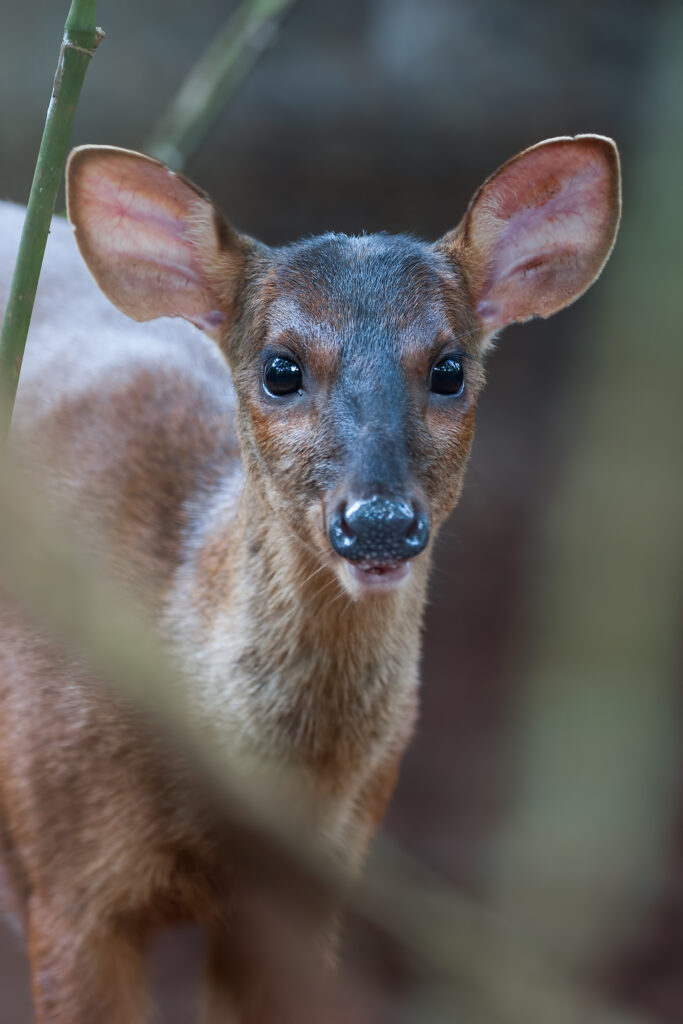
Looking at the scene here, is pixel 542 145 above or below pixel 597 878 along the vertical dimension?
above

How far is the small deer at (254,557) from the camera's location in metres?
2.61

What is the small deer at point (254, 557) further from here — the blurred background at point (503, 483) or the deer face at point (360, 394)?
the blurred background at point (503, 483)

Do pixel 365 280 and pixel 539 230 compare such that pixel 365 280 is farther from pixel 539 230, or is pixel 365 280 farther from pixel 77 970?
pixel 77 970

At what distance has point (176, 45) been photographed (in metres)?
7.03

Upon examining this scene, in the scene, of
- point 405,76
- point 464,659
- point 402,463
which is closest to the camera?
point 402,463

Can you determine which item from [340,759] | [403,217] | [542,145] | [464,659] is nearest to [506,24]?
[403,217]

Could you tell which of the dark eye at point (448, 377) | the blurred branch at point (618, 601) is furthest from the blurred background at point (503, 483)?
the dark eye at point (448, 377)

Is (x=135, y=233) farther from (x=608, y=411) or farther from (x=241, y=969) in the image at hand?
(x=241, y=969)

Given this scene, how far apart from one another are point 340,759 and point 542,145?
1.42 metres

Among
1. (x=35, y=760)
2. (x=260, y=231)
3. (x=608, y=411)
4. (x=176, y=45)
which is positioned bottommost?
(x=35, y=760)

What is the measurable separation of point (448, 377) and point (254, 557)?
61 centimetres

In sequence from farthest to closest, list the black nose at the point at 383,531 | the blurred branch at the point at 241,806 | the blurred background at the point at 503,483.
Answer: the blurred background at the point at 503,483
the black nose at the point at 383,531
the blurred branch at the point at 241,806

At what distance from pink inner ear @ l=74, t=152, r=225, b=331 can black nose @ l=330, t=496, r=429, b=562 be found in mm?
895

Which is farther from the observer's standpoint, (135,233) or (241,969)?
(241,969)
